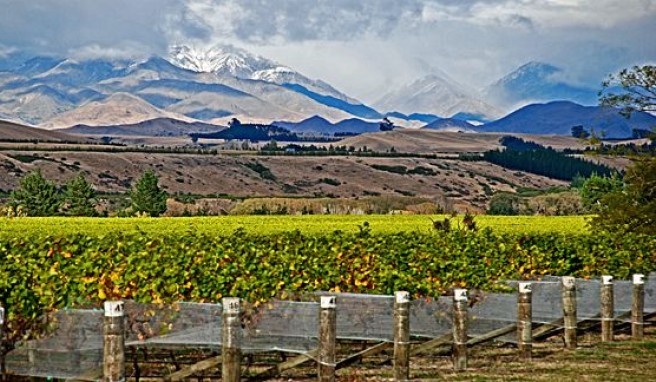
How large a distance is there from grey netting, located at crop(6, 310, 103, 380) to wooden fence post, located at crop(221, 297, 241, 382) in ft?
6.24

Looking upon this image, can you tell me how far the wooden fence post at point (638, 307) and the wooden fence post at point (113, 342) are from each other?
13430 mm

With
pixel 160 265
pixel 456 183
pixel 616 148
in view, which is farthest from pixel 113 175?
Result: pixel 160 265

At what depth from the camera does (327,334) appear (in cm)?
1441

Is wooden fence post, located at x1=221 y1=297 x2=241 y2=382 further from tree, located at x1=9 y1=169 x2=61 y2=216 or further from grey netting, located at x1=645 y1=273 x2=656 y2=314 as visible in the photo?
tree, located at x1=9 y1=169 x2=61 y2=216

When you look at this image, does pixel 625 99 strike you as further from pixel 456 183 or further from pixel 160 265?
pixel 456 183

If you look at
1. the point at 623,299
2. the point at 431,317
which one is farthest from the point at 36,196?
the point at 431,317

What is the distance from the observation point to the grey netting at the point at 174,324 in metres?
13.6

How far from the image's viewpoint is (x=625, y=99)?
2914 centimetres

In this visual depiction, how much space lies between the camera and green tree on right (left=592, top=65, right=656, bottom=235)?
26544 mm

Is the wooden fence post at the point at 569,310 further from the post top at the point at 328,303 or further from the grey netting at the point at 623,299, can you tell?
the post top at the point at 328,303

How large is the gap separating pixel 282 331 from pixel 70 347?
3435 mm

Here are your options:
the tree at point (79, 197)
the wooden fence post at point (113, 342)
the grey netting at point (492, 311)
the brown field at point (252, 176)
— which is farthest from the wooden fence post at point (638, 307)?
the brown field at point (252, 176)

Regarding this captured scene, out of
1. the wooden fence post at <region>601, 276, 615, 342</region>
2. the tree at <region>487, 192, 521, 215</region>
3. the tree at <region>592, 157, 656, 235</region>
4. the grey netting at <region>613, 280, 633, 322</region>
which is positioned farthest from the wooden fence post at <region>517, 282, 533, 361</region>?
the tree at <region>487, 192, 521, 215</region>

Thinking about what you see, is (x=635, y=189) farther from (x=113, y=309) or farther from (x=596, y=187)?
(x=596, y=187)
